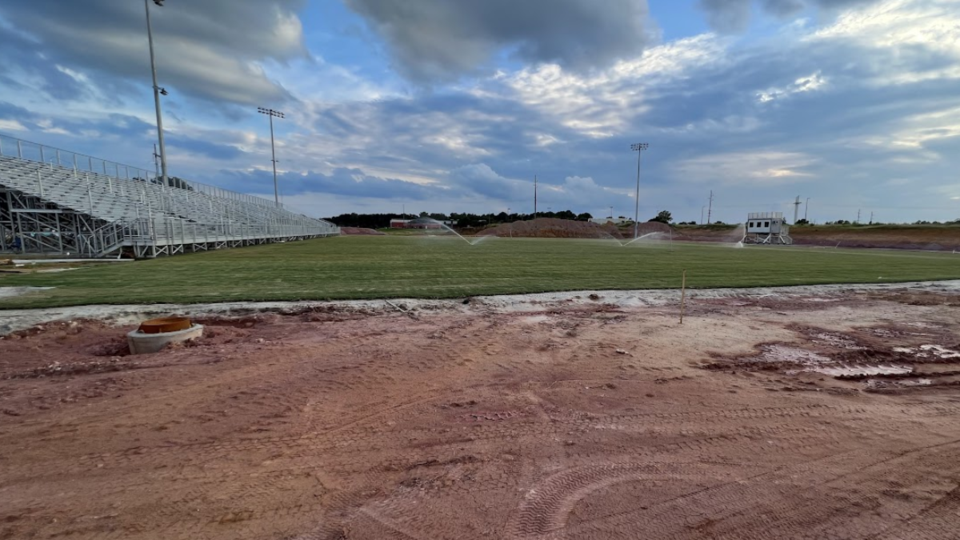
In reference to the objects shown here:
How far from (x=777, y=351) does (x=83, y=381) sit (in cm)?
1069

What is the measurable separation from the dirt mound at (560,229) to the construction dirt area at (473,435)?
101m

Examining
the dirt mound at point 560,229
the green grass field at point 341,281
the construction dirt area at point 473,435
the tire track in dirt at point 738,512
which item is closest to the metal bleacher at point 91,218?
the green grass field at point 341,281

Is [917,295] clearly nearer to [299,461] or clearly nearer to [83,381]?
[299,461]

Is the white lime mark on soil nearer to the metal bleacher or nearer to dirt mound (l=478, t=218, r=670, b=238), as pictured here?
the metal bleacher

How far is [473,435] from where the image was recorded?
4234 mm

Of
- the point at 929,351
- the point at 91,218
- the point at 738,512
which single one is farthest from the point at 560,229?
the point at 738,512

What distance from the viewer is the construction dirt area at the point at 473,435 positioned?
3.04 meters

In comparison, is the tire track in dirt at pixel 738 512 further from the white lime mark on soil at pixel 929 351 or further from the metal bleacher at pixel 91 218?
the metal bleacher at pixel 91 218

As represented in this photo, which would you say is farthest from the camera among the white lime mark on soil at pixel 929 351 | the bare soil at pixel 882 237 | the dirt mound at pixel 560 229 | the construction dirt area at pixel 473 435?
the dirt mound at pixel 560 229

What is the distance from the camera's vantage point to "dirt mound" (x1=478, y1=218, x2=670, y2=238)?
362ft

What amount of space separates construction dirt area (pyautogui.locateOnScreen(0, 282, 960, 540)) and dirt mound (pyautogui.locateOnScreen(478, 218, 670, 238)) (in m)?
101

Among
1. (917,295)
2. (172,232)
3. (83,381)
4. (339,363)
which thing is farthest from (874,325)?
(172,232)

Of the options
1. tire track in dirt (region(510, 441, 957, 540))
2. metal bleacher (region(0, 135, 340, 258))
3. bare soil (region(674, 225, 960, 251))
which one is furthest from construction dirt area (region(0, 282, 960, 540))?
bare soil (region(674, 225, 960, 251))

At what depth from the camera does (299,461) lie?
3717mm
